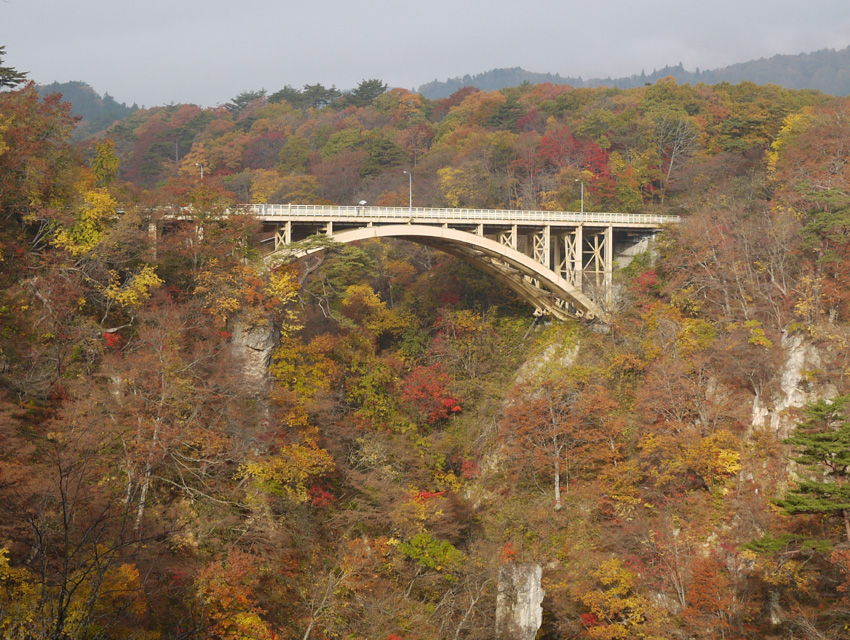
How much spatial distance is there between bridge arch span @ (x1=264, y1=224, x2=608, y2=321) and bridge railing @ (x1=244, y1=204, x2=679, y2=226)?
624 mm

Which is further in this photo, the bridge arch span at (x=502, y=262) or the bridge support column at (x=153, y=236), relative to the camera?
the bridge arch span at (x=502, y=262)

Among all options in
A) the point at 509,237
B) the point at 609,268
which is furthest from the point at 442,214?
the point at 609,268

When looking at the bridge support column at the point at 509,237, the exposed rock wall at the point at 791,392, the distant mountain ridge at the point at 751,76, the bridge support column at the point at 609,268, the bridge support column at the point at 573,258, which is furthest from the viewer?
the distant mountain ridge at the point at 751,76

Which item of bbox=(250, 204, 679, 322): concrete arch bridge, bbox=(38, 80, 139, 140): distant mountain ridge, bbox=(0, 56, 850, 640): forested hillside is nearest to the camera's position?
bbox=(0, 56, 850, 640): forested hillside

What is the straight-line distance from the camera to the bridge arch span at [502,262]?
28.5 m

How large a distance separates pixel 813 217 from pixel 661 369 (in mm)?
8365

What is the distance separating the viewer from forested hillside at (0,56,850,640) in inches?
750

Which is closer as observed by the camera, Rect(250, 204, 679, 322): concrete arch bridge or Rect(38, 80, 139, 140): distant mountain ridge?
Rect(250, 204, 679, 322): concrete arch bridge

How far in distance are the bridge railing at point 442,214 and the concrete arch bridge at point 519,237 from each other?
0.04 m

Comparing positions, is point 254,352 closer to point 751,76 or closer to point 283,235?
point 283,235

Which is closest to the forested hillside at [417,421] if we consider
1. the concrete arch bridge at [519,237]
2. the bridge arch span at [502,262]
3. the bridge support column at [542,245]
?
the bridge arch span at [502,262]

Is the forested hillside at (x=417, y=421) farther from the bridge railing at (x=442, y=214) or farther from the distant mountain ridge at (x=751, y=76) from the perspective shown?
the distant mountain ridge at (x=751, y=76)

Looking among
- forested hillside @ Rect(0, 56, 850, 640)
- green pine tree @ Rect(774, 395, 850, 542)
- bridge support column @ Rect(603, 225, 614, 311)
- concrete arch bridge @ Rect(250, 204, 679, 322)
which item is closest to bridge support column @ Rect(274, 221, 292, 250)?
concrete arch bridge @ Rect(250, 204, 679, 322)

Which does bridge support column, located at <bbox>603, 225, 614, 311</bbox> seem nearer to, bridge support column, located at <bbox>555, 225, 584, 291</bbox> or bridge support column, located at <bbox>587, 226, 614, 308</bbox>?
bridge support column, located at <bbox>587, 226, 614, 308</bbox>
